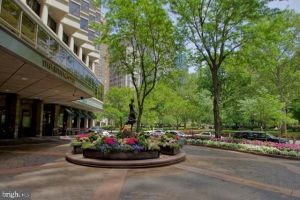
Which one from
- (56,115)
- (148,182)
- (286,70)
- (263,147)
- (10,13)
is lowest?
(148,182)

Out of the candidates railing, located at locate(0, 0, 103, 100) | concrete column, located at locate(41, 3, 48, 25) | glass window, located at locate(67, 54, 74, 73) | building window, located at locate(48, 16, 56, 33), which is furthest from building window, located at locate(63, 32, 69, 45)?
railing, located at locate(0, 0, 103, 100)

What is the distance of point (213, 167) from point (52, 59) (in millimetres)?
10083

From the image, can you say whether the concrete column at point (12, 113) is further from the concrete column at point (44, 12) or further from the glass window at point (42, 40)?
the glass window at point (42, 40)

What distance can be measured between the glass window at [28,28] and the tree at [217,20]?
1501cm

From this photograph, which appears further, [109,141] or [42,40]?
[42,40]

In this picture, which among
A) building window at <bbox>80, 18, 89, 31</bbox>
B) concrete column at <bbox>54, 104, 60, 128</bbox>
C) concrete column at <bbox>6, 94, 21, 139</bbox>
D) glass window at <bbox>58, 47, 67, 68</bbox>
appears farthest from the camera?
building window at <bbox>80, 18, 89, 31</bbox>

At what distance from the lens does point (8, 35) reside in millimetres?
9844

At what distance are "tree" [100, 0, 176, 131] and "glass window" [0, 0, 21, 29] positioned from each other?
10772 mm

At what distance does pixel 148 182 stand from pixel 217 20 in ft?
63.6

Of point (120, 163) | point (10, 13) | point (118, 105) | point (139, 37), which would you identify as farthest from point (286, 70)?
point (10, 13)

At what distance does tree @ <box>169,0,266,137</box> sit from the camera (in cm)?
2292

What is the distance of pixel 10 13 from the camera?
34.8 ft

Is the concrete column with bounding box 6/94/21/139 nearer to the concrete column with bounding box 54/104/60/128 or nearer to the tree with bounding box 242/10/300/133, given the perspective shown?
the concrete column with bounding box 54/104/60/128

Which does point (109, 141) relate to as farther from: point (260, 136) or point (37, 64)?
point (260, 136)
